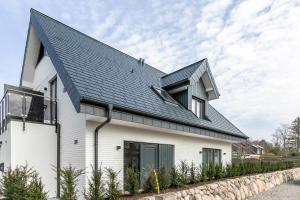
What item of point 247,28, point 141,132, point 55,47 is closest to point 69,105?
point 55,47

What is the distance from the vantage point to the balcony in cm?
1059

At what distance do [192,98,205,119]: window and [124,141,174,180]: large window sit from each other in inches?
169

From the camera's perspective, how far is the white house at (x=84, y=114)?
9781 millimetres

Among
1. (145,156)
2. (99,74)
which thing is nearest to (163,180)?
(145,156)

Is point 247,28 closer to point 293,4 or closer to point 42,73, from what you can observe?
point 293,4

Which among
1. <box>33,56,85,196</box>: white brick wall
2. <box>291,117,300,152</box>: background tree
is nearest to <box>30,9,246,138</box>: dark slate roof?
<box>33,56,85,196</box>: white brick wall

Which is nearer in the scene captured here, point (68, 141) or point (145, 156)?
point (68, 141)

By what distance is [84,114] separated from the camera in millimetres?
9547

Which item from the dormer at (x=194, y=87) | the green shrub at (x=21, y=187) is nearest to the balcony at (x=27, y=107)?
the green shrub at (x=21, y=187)

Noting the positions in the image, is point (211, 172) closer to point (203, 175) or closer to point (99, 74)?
point (203, 175)

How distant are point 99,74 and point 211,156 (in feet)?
31.3

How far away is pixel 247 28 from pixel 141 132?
7018mm

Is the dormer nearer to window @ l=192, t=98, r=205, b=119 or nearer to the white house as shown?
window @ l=192, t=98, r=205, b=119

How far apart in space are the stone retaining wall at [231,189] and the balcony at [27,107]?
5356 mm
